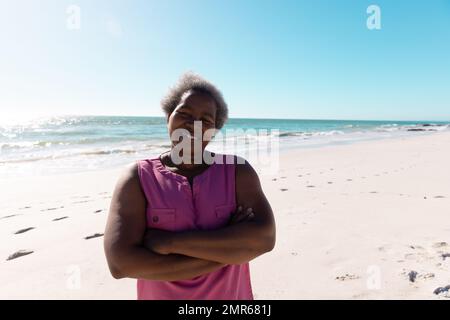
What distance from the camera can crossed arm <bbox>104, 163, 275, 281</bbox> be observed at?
143 cm

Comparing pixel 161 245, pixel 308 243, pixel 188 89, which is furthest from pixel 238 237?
pixel 308 243

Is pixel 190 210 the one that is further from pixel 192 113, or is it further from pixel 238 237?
pixel 192 113

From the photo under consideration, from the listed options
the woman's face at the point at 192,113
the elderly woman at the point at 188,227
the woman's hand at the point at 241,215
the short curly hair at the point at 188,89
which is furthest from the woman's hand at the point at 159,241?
the short curly hair at the point at 188,89

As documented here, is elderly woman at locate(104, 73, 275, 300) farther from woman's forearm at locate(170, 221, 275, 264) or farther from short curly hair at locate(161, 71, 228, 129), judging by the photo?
short curly hair at locate(161, 71, 228, 129)

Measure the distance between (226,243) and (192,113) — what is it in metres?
0.71

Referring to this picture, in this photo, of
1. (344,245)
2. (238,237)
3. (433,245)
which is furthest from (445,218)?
(238,237)

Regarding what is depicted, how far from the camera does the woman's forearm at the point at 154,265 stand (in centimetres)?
143

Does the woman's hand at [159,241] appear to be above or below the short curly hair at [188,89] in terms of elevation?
below

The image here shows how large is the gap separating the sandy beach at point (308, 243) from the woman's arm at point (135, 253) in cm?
174

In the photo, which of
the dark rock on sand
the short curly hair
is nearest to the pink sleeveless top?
the short curly hair

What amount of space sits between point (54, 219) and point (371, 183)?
22.0 feet

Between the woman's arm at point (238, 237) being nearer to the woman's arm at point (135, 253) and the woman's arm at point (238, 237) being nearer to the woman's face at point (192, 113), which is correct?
the woman's arm at point (135, 253)

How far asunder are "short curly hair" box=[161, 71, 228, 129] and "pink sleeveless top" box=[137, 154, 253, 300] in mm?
440
